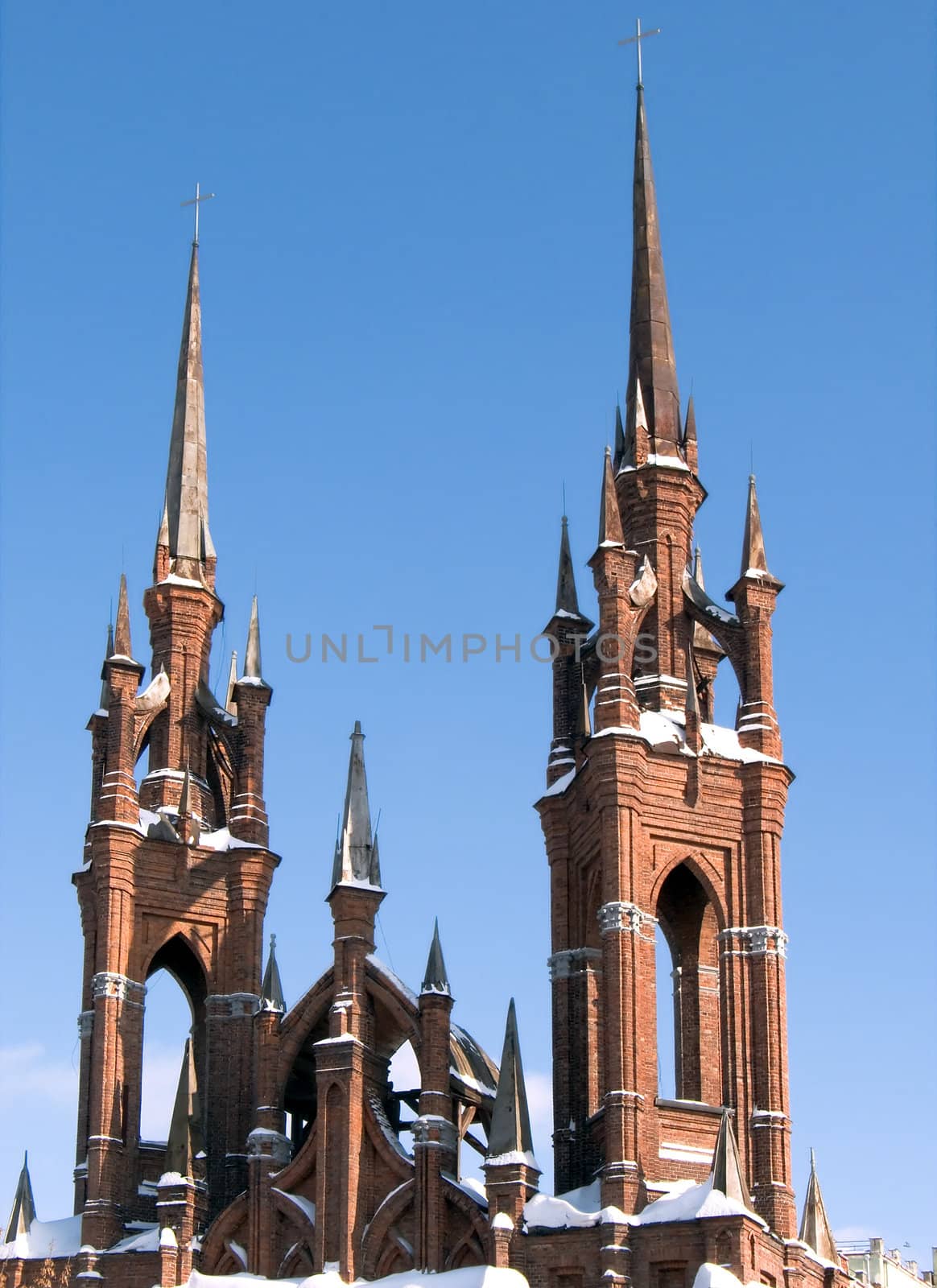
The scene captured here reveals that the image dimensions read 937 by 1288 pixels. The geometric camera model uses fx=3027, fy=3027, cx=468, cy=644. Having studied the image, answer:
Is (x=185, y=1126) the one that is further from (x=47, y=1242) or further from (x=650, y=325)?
(x=650, y=325)

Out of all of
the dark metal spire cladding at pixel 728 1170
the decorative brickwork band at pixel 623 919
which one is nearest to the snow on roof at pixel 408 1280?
the dark metal spire cladding at pixel 728 1170

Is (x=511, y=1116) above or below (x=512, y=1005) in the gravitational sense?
below

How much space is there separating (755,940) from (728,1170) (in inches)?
212

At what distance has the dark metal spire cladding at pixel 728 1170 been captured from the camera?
47812 millimetres

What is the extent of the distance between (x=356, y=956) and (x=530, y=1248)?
6525 millimetres

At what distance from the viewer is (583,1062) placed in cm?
5206

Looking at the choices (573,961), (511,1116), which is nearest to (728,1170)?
(511,1116)

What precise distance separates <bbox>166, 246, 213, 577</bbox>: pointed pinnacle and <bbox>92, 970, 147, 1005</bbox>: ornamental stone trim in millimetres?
8946

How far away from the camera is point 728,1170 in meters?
48.0

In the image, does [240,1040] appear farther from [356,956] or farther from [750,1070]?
[750,1070]

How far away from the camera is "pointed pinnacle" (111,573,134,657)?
57625 mm

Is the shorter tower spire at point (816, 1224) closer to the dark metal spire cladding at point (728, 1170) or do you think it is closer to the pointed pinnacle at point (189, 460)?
the dark metal spire cladding at point (728, 1170)

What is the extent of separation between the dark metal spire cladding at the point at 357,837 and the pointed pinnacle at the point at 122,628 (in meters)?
5.57

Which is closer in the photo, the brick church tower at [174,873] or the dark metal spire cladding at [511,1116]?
the dark metal spire cladding at [511,1116]
